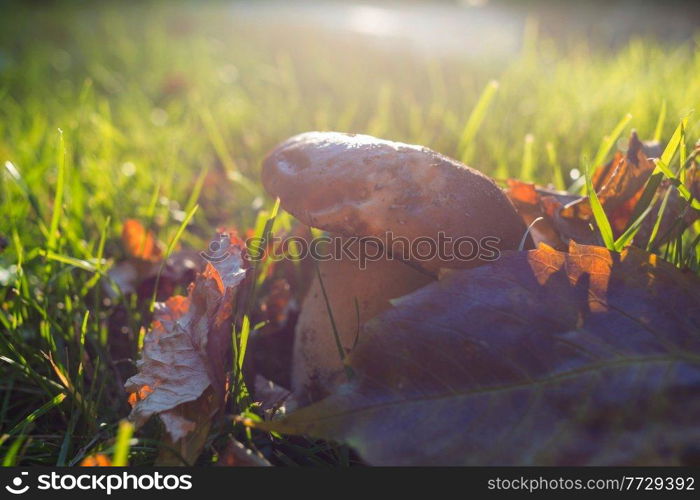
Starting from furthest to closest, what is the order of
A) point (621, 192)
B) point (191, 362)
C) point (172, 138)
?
1. point (172, 138)
2. point (621, 192)
3. point (191, 362)

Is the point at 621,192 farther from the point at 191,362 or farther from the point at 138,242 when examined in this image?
the point at 138,242

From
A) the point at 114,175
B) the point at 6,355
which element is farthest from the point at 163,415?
the point at 114,175

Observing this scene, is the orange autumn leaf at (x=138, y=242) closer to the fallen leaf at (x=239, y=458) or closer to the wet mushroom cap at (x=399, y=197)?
the wet mushroom cap at (x=399, y=197)

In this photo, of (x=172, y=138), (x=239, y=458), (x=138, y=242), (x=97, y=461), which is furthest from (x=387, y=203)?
(x=172, y=138)

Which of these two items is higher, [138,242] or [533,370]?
[533,370]

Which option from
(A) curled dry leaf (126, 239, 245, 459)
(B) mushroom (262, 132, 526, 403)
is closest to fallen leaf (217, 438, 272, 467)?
(A) curled dry leaf (126, 239, 245, 459)

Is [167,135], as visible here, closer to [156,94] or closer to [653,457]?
[156,94]
